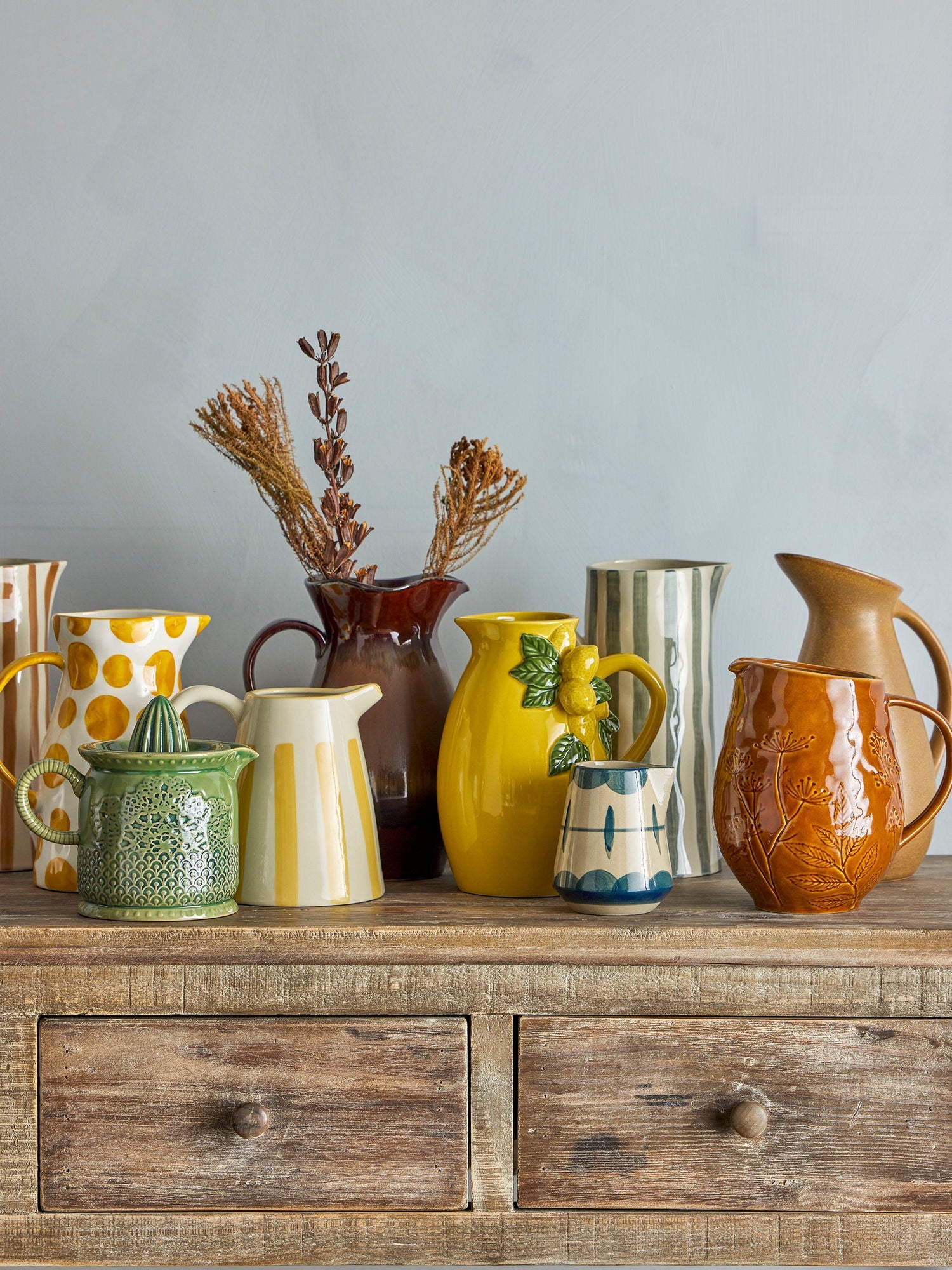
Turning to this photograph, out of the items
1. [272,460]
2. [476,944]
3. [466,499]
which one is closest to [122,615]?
[272,460]

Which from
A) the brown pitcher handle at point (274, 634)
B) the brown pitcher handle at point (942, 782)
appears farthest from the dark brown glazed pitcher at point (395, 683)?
the brown pitcher handle at point (942, 782)

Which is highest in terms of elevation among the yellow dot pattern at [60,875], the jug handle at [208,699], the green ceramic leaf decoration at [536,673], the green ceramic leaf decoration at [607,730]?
the green ceramic leaf decoration at [536,673]

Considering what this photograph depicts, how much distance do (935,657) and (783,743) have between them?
10.3 inches

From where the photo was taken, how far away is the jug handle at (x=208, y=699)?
895 mm

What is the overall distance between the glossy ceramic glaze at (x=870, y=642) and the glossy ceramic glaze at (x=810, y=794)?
0.11 metres

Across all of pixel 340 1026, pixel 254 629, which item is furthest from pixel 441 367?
pixel 340 1026

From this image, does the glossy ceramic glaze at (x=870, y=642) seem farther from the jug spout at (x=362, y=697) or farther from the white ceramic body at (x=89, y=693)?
the white ceramic body at (x=89, y=693)

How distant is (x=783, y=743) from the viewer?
835 millimetres

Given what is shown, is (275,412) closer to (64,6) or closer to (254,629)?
(254,629)

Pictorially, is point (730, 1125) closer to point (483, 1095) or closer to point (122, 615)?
point (483, 1095)

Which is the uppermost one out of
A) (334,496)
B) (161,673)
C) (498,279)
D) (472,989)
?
(498,279)

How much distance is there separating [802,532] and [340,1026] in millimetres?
656

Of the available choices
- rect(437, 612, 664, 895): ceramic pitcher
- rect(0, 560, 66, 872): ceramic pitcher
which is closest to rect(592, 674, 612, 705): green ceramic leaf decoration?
rect(437, 612, 664, 895): ceramic pitcher

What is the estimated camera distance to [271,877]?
86 centimetres
